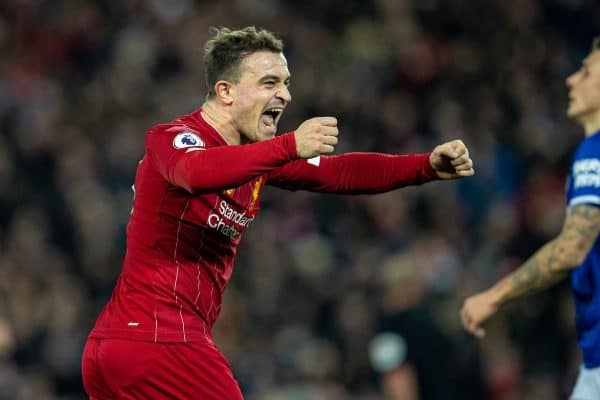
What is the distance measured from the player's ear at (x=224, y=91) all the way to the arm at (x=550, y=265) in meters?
1.27

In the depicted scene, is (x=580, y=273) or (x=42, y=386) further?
(x=42, y=386)

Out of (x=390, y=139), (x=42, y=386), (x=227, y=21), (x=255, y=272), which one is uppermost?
(x=227, y=21)

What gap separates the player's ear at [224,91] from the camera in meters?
4.80

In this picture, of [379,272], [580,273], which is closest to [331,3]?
[379,272]

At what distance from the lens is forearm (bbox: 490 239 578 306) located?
15.6ft

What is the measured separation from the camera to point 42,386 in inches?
344

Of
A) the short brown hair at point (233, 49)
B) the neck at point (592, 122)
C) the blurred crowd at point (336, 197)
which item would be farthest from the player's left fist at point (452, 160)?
the blurred crowd at point (336, 197)

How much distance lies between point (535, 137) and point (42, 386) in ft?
14.2

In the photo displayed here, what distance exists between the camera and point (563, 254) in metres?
4.71

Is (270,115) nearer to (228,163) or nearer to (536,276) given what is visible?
(228,163)

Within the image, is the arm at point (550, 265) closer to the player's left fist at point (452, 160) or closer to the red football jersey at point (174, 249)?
the player's left fist at point (452, 160)

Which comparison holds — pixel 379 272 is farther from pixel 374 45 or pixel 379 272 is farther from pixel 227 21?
pixel 227 21

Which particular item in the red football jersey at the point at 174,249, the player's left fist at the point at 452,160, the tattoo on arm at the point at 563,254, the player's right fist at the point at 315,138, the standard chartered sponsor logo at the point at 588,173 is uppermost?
the standard chartered sponsor logo at the point at 588,173

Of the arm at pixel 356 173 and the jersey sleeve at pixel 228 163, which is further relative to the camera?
the arm at pixel 356 173
